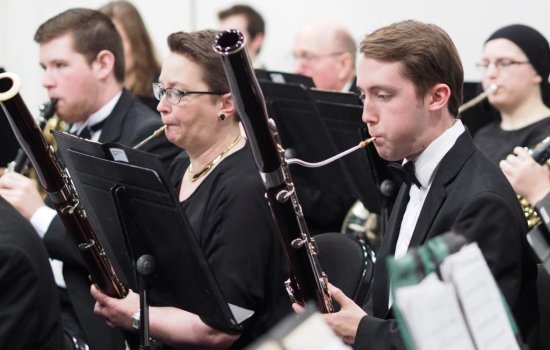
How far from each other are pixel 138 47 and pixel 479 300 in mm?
3384

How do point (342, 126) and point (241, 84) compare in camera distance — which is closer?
point (241, 84)

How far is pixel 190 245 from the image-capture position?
212cm

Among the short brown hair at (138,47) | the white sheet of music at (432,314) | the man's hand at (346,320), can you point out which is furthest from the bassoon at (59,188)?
the short brown hair at (138,47)

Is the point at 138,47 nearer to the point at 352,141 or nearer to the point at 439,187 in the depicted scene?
the point at 352,141

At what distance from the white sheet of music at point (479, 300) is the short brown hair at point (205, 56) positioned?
1381mm

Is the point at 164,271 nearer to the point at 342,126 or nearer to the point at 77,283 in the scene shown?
the point at 77,283

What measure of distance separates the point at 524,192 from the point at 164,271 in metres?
1.08

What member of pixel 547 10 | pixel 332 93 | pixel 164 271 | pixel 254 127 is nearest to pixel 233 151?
pixel 164 271

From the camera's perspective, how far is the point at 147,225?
2.21 meters

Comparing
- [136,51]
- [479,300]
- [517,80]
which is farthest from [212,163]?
[136,51]

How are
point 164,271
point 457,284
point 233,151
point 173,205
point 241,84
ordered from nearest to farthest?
point 457,284, point 241,84, point 173,205, point 164,271, point 233,151

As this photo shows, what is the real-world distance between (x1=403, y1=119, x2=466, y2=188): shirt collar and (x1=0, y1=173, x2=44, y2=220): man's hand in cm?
140

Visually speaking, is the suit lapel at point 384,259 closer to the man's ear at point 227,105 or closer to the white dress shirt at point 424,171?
the white dress shirt at point 424,171

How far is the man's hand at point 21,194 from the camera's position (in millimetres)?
3027
